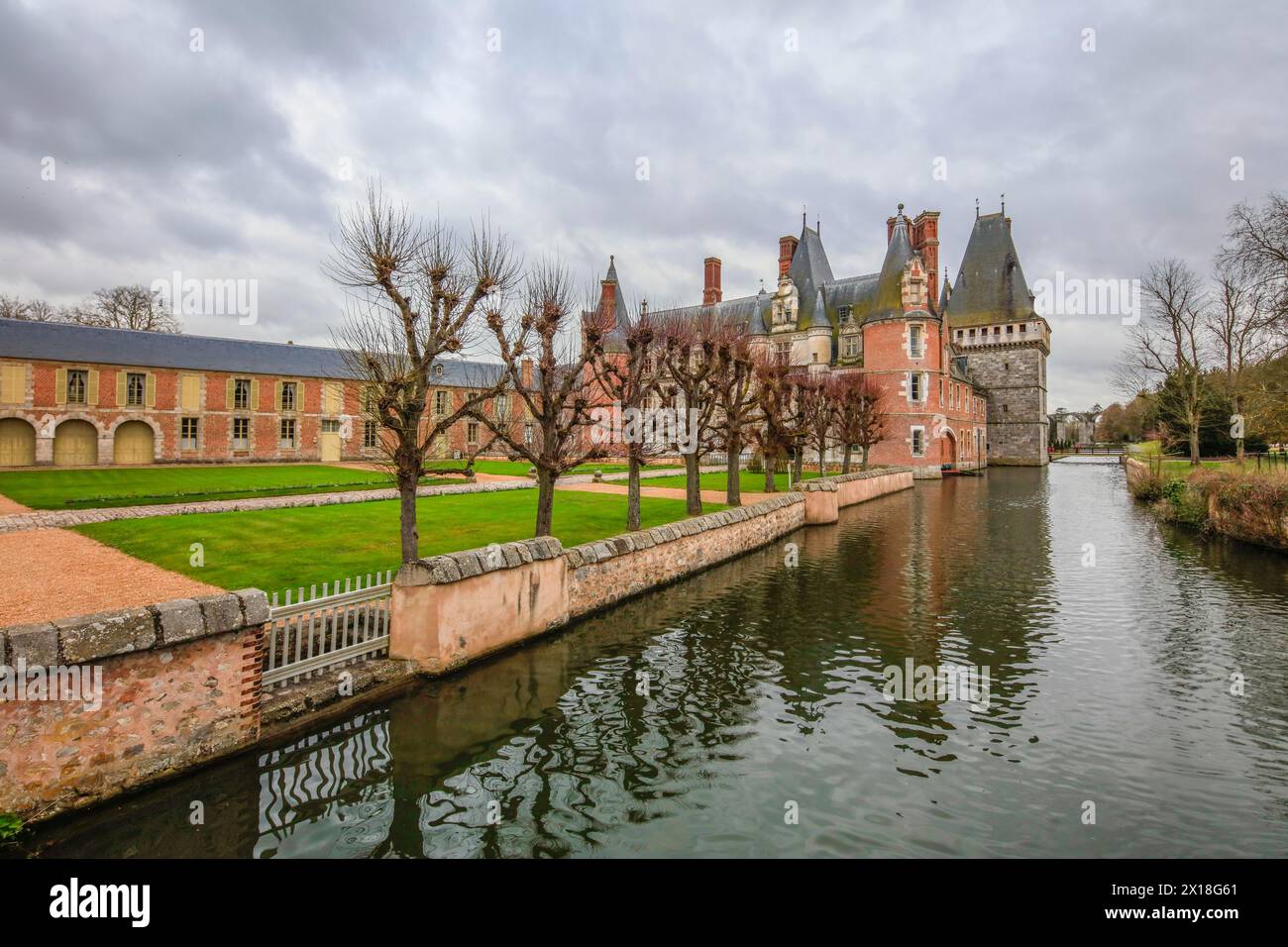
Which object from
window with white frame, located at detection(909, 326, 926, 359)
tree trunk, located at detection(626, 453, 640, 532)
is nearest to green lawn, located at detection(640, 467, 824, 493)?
tree trunk, located at detection(626, 453, 640, 532)

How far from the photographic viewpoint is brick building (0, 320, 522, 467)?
35219 millimetres

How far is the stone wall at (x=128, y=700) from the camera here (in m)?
5.10

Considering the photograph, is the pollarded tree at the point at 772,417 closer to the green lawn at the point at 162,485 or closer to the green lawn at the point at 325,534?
the green lawn at the point at 325,534

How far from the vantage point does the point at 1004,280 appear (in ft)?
200

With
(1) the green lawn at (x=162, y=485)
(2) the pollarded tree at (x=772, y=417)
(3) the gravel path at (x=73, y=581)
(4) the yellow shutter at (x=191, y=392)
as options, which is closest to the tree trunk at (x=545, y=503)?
(3) the gravel path at (x=73, y=581)

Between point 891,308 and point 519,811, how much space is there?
46.5 metres

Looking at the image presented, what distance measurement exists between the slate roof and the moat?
5571 centimetres

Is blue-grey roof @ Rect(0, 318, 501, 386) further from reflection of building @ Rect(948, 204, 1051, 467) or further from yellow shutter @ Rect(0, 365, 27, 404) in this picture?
reflection of building @ Rect(948, 204, 1051, 467)

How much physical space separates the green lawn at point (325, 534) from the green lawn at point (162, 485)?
4.11 meters

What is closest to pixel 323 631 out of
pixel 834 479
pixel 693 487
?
pixel 693 487

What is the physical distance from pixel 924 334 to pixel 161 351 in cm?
5034
